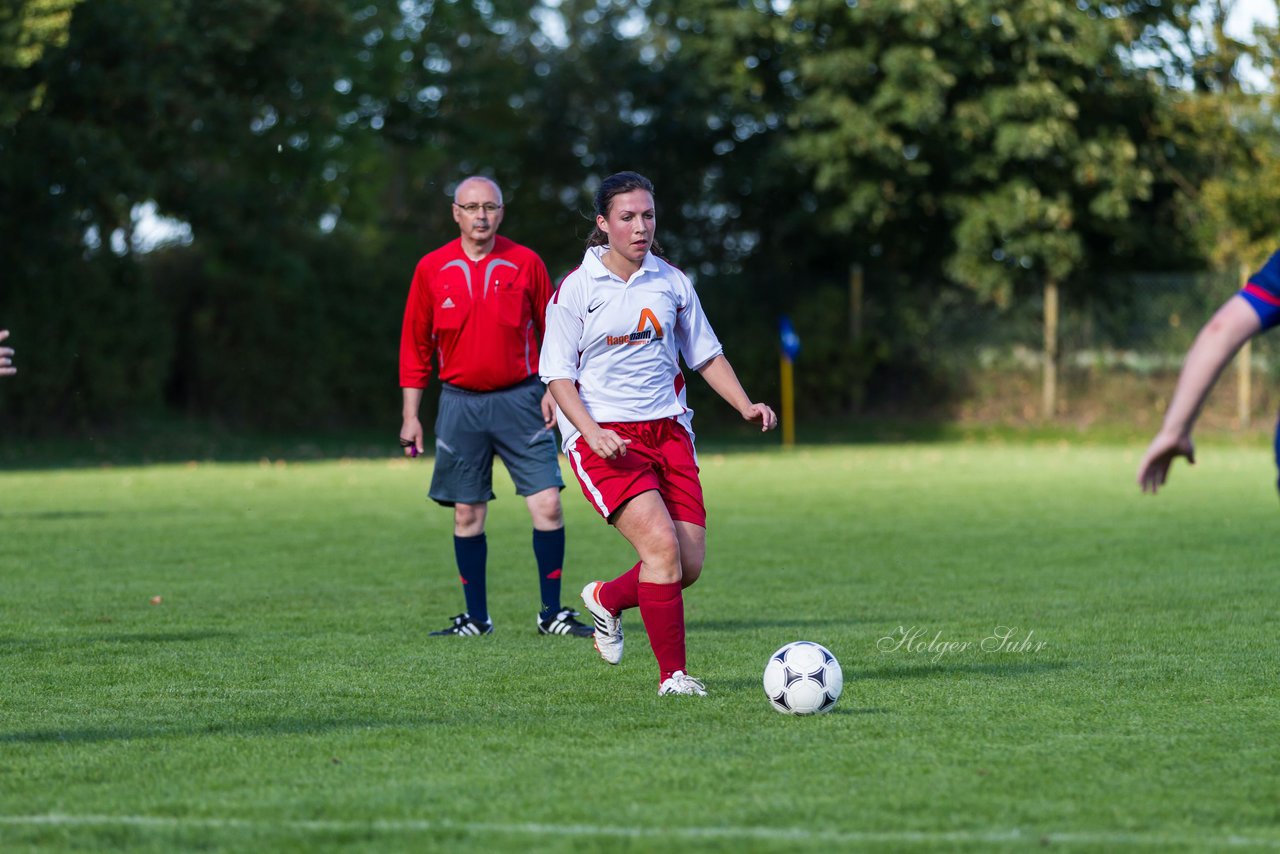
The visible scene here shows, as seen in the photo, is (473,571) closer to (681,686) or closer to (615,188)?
(681,686)

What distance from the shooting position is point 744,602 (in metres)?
9.75

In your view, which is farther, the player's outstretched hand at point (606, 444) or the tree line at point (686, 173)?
the tree line at point (686, 173)

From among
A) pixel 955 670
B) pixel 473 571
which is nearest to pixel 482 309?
pixel 473 571

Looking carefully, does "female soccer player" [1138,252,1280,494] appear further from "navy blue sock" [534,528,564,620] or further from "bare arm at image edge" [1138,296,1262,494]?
"navy blue sock" [534,528,564,620]

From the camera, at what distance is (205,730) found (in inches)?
237

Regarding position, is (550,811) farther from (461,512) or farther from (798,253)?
(798,253)

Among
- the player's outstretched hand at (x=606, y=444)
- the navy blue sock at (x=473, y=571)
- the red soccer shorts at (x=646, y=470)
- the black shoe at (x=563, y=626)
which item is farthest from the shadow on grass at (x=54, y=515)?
the player's outstretched hand at (x=606, y=444)

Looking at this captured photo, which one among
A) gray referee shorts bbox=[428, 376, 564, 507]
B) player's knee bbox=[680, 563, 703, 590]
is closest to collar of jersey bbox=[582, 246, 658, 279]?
player's knee bbox=[680, 563, 703, 590]

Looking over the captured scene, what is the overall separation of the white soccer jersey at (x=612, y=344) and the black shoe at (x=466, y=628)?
6.68ft

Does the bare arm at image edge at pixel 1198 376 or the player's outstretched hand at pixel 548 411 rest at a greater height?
the bare arm at image edge at pixel 1198 376

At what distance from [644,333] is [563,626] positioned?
229 centimetres

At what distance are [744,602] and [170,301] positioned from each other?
2307 cm
